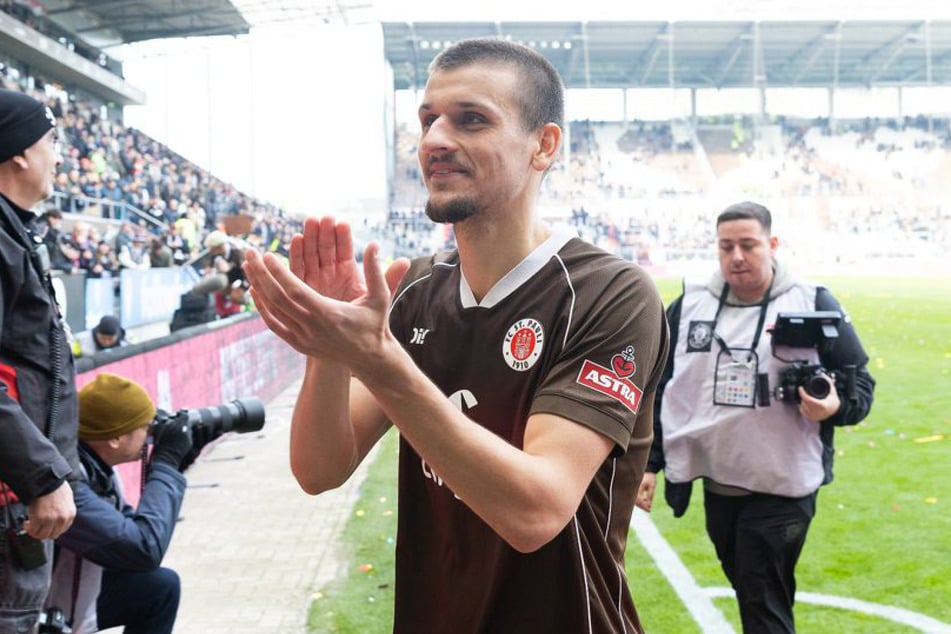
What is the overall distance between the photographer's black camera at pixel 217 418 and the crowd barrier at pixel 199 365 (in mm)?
1714

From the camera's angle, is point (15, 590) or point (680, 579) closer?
point (15, 590)

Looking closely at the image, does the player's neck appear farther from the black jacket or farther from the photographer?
the photographer

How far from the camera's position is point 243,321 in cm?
1155

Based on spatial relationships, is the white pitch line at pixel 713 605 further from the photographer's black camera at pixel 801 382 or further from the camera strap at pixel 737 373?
the photographer's black camera at pixel 801 382

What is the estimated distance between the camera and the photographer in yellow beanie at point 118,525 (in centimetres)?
332

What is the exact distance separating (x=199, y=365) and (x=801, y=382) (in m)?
6.55

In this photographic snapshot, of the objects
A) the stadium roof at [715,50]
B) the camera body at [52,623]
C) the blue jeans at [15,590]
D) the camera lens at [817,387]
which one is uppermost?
the stadium roof at [715,50]

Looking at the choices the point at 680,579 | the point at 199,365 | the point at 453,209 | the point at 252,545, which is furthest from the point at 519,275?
the point at 199,365

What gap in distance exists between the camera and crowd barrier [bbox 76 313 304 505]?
6551 millimetres

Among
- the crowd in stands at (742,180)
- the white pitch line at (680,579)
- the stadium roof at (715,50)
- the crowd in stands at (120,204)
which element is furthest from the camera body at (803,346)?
the stadium roof at (715,50)

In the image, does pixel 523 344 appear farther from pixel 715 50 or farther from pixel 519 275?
pixel 715 50

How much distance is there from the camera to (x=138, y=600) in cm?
368

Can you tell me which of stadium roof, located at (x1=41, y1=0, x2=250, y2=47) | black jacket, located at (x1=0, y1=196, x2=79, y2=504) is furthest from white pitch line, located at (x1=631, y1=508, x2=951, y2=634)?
stadium roof, located at (x1=41, y1=0, x2=250, y2=47)

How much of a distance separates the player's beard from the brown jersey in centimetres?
16
